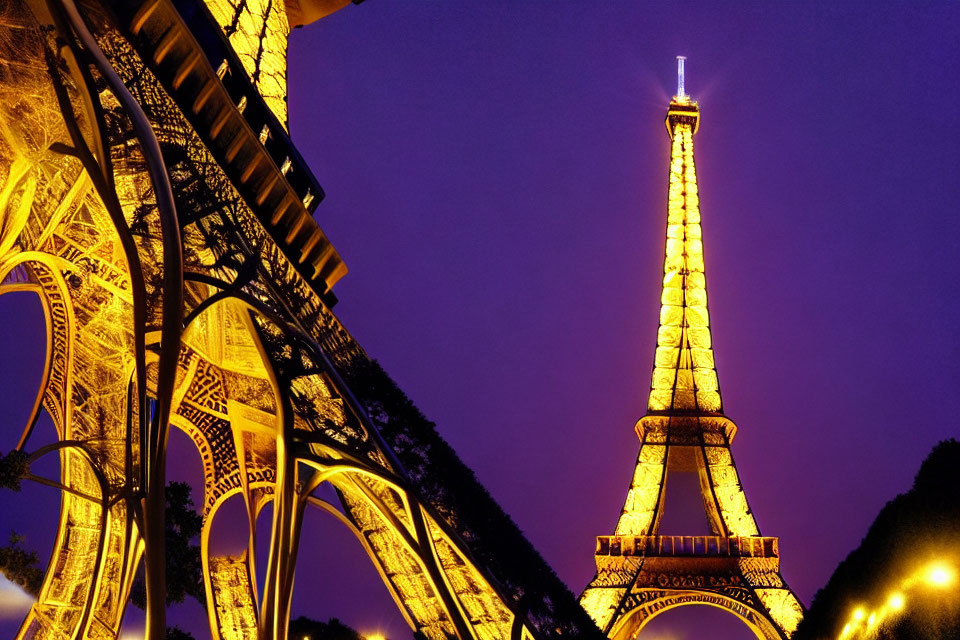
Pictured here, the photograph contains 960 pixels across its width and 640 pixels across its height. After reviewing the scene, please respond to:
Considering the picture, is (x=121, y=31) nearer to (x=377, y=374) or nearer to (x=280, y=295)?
(x=280, y=295)

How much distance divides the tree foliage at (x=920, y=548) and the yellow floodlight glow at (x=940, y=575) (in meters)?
0.06

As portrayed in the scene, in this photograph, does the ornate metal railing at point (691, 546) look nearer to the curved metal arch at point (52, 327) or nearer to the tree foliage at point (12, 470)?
the curved metal arch at point (52, 327)

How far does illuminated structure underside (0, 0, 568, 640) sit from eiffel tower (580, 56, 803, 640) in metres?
16.6

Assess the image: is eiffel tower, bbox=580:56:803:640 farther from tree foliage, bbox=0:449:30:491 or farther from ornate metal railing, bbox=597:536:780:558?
tree foliage, bbox=0:449:30:491

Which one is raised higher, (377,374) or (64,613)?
(377,374)

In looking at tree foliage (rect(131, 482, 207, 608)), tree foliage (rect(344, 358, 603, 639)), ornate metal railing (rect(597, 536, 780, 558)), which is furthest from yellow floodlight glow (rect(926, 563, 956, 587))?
ornate metal railing (rect(597, 536, 780, 558))

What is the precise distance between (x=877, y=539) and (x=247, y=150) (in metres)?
9.85

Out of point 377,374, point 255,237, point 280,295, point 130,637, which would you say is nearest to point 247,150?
point 255,237

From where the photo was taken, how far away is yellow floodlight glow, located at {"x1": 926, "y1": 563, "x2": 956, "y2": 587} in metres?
7.56

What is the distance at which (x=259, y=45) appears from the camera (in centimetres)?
2000

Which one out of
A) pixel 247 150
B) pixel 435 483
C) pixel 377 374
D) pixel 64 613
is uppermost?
pixel 247 150

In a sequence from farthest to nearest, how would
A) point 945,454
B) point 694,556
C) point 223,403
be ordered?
point 694,556, point 223,403, point 945,454

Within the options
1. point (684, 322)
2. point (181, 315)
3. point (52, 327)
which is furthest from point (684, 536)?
point (181, 315)

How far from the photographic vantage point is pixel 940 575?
768 cm
